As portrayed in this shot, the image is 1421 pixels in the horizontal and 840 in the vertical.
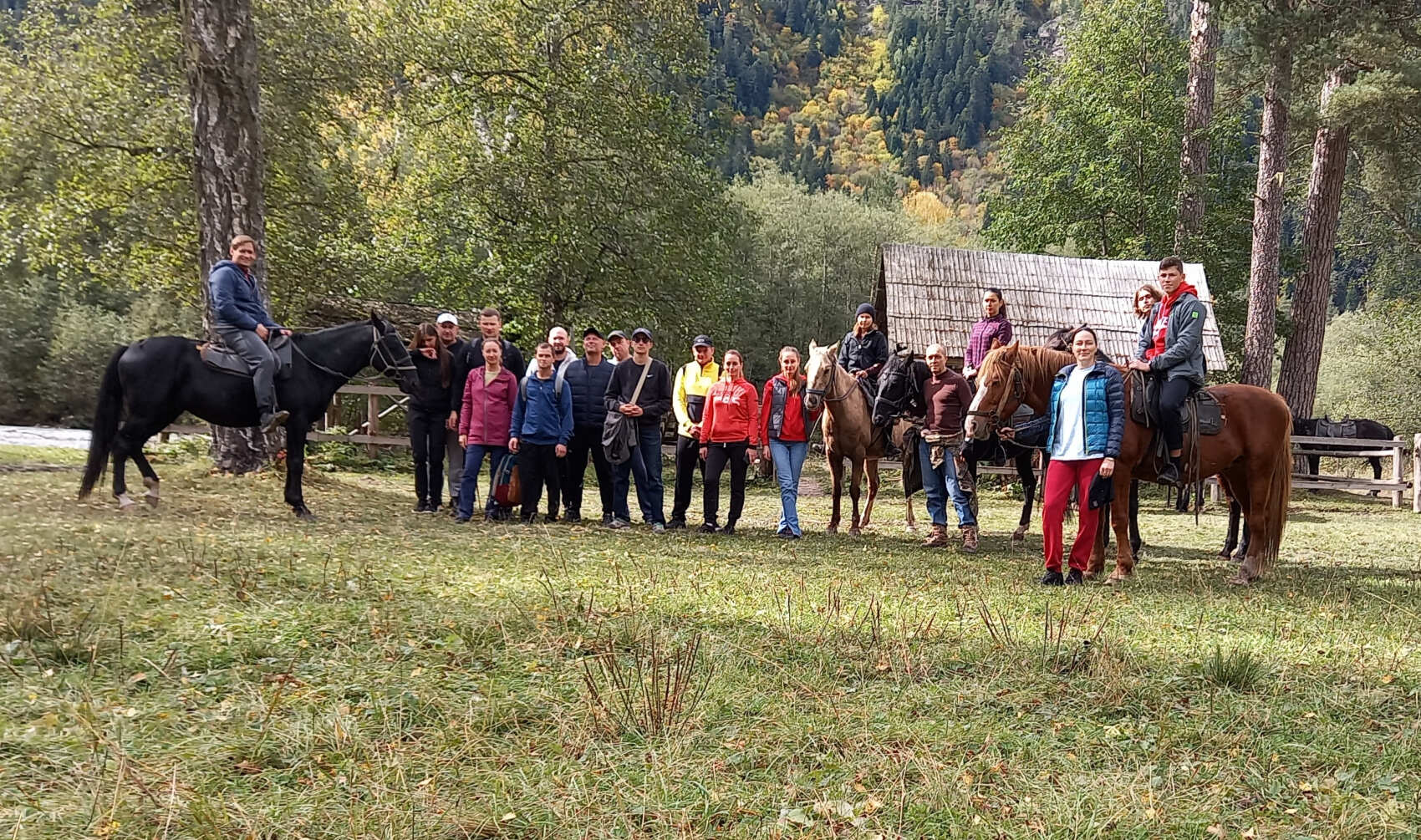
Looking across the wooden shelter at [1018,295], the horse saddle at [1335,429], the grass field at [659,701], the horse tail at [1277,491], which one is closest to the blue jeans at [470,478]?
the grass field at [659,701]

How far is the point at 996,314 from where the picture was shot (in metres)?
9.67

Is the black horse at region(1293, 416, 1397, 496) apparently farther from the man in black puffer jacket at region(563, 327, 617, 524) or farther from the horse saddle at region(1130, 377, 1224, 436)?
the man in black puffer jacket at region(563, 327, 617, 524)

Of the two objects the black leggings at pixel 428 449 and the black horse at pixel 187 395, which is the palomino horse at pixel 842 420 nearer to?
the black leggings at pixel 428 449

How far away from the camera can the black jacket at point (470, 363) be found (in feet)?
33.3

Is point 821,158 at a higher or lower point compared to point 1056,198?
higher

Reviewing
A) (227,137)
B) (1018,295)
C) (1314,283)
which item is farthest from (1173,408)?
(1314,283)

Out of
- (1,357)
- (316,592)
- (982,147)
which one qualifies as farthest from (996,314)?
(982,147)

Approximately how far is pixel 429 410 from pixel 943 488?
5.78 m

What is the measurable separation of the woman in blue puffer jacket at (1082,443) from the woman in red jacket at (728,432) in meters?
3.65

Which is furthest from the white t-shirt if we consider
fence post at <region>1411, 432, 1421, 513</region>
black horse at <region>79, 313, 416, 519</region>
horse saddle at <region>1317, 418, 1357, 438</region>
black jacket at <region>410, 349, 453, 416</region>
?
horse saddle at <region>1317, 418, 1357, 438</region>

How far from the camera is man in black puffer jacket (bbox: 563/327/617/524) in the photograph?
9.97 m

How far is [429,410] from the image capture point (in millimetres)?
10117

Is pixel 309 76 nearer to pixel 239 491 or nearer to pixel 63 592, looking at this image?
pixel 239 491

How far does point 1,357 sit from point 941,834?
31495 mm
